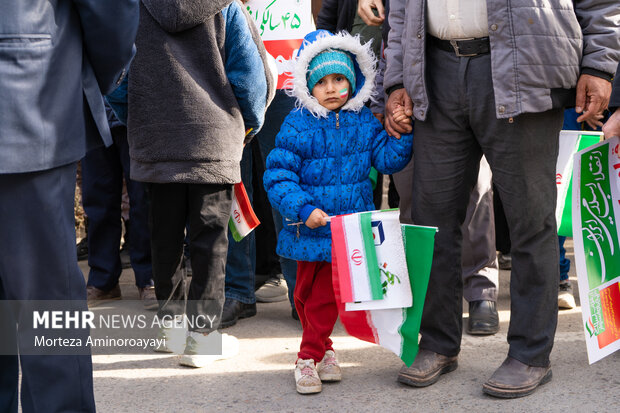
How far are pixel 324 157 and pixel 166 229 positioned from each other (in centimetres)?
86

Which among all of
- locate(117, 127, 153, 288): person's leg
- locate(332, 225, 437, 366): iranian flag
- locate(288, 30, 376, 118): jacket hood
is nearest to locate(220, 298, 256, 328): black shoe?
locate(117, 127, 153, 288): person's leg

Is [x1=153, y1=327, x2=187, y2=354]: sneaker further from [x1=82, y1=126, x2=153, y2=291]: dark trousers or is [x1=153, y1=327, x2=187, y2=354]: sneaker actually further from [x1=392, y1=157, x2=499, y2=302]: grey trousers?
[x1=392, y1=157, x2=499, y2=302]: grey trousers

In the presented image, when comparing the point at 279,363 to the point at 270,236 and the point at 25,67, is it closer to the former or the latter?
the point at 270,236

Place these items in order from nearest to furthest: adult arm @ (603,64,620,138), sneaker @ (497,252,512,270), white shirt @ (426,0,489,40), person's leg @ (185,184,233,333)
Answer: adult arm @ (603,64,620,138)
white shirt @ (426,0,489,40)
person's leg @ (185,184,233,333)
sneaker @ (497,252,512,270)

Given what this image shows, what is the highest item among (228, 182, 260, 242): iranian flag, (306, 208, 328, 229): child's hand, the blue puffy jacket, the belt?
the belt

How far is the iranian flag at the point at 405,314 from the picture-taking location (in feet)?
10.5

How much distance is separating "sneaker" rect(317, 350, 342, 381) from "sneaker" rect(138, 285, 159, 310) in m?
1.56

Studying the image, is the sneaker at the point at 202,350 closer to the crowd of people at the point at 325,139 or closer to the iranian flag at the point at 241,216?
the crowd of people at the point at 325,139

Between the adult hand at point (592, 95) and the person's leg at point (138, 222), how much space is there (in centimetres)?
263

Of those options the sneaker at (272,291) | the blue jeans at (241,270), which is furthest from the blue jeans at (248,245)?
the sneaker at (272,291)

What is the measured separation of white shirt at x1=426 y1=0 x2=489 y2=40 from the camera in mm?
3096

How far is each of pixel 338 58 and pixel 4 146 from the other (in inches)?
62.8

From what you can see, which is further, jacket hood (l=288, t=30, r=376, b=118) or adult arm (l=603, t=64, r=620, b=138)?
jacket hood (l=288, t=30, r=376, b=118)

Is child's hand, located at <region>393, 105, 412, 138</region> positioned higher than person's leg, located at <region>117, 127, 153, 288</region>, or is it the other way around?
child's hand, located at <region>393, 105, 412, 138</region>
